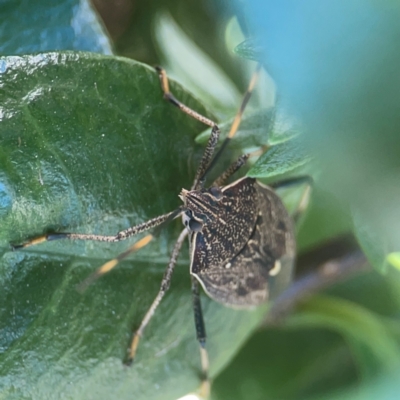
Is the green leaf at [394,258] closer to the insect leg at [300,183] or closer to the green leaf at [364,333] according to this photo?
the insect leg at [300,183]

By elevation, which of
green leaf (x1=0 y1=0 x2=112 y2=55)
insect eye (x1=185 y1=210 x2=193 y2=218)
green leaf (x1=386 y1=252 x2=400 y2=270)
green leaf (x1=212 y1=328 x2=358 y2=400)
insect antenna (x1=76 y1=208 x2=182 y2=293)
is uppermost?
green leaf (x1=0 y1=0 x2=112 y2=55)

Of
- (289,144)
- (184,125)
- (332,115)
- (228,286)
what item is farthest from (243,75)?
(332,115)

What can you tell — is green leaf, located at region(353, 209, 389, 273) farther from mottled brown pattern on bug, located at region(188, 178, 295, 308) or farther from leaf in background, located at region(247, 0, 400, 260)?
leaf in background, located at region(247, 0, 400, 260)

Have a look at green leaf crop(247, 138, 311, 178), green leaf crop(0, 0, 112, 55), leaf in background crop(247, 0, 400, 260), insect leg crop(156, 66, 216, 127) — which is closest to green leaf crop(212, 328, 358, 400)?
insect leg crop(156, 66, 216, 127)

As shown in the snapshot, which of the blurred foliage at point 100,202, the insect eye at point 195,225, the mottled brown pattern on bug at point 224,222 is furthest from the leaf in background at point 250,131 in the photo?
the insect eye at point 195,225

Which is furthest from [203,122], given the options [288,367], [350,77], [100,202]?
[288,367]

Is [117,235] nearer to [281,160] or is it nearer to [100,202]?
[100,202]

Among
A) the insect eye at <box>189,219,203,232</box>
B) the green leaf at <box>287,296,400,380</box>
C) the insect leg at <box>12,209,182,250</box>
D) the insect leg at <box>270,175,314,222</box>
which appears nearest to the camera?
the insect leg at <box>12,209,182,250</box>
